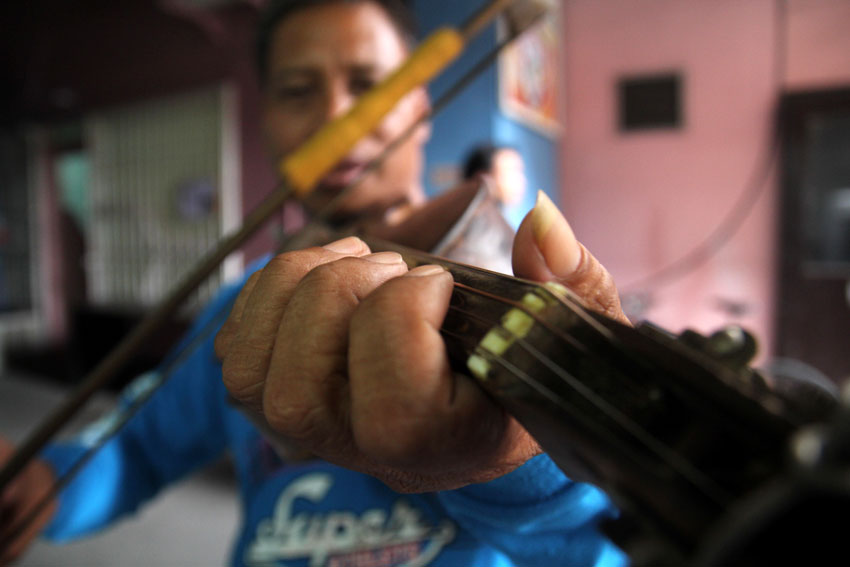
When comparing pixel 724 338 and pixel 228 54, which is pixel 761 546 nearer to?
pixel 724 338

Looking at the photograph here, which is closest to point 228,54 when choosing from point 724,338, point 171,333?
point 171,333

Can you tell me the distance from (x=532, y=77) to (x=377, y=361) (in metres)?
0.33

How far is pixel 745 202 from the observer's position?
44cm

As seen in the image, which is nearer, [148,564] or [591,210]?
[591,210]

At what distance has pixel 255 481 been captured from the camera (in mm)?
562

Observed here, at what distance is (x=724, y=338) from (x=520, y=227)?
→ 7 centimetres

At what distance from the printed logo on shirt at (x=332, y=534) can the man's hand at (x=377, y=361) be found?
0.32 m

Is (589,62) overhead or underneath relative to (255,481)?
overhead

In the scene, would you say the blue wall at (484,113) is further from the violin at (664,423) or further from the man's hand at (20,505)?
the man's hand at (20,505)

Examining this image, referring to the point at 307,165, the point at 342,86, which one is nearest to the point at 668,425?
the point at 307,165

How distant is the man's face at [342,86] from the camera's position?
1.80 feet

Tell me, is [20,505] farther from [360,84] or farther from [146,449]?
[360,84]

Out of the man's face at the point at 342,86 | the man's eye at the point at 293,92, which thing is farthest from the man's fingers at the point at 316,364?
the man's eye at the point at 293,92

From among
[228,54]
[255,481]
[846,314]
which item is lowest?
[255,481]
